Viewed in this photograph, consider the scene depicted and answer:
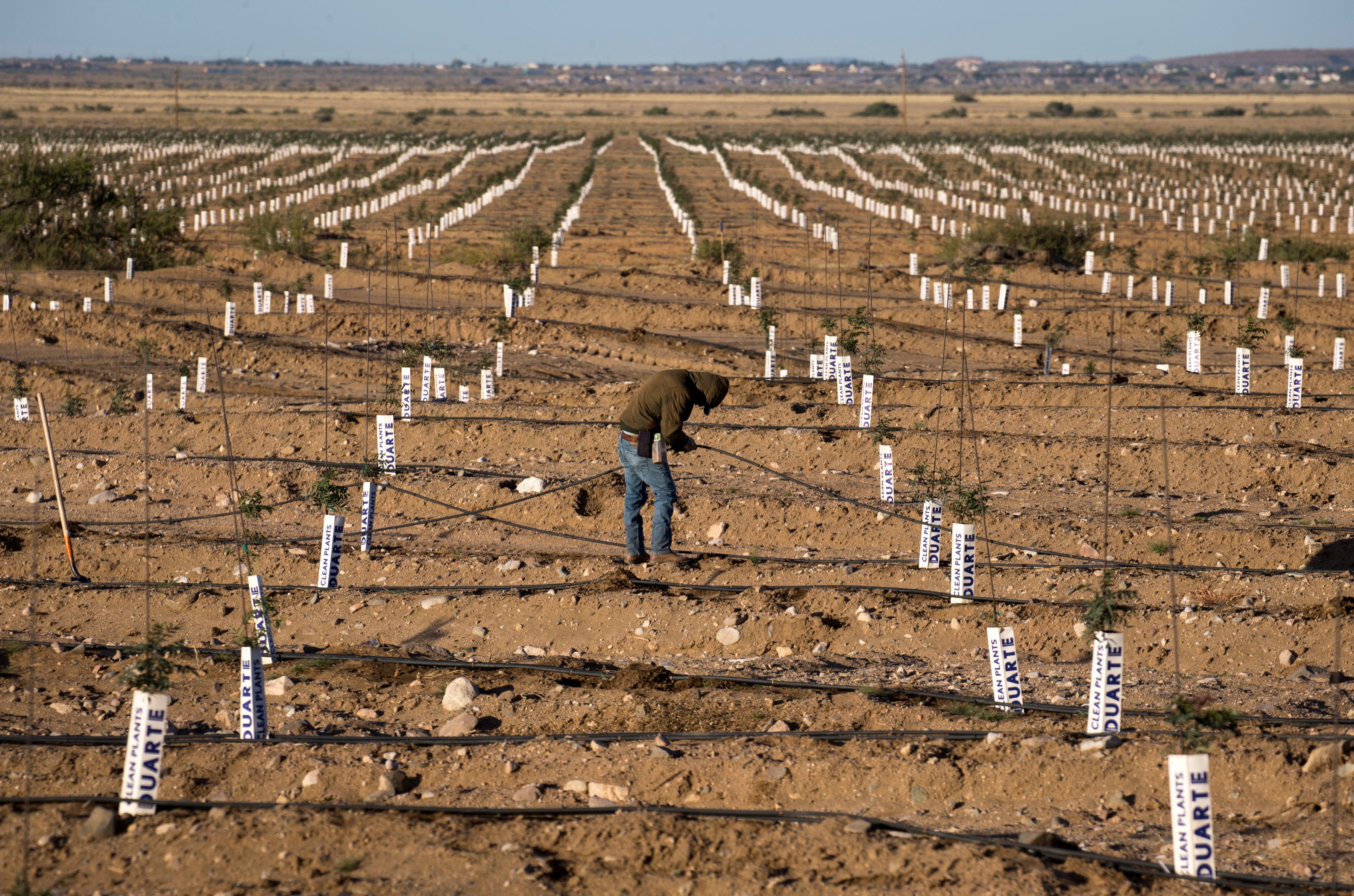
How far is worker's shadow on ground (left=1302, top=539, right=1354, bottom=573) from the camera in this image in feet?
33.0

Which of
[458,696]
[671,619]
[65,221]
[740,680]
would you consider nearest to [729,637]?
[671,619]

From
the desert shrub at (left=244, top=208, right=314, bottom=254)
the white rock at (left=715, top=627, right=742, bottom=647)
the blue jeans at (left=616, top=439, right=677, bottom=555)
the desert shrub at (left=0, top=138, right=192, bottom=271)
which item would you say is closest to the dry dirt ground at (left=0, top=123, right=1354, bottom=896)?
the white rock at (left=715, top=627, right=742, bottom=647)

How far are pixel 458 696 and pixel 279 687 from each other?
1075 millimetres

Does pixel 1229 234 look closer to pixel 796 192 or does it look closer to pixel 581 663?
pixel 796 192

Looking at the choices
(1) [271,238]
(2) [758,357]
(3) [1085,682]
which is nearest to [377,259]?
(1) [271,238]

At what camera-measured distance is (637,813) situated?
221 inches

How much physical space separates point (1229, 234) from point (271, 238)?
23467mm

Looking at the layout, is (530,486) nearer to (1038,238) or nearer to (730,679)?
(730,679)

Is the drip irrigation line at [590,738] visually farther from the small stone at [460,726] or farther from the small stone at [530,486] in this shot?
the small stone at [530,486]

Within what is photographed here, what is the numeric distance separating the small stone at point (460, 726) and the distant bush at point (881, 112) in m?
123

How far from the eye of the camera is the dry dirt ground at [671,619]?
5.50 m

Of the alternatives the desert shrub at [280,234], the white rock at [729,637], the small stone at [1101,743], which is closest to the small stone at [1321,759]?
Answer: the small stone at [1101,743]

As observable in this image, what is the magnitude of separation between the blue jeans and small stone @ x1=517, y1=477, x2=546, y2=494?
1.96m

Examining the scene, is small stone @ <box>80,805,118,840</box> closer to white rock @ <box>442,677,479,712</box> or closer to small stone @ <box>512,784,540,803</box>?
small stone @ <box>512,784,540,803</box>
